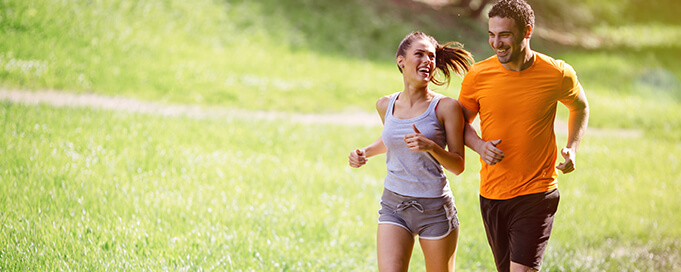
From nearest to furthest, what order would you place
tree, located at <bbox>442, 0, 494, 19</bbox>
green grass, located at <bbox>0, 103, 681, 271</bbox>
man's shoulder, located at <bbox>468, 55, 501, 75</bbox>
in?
man's shoulder, located at <bbox>468, 55, 501, 75</bbox> → green grass, located at <bbox>0, 103, 681, 271</bbox> → tree, located at <bbox>442, 0, 494, 19</bbox>

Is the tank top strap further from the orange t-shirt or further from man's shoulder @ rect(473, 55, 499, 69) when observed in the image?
man's shoulder @ rect(473, 55, 499, 69)

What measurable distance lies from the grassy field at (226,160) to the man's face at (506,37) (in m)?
3.40

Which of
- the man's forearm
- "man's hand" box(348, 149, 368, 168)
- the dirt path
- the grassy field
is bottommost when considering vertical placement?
the dirt path

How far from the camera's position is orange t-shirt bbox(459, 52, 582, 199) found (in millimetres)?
4453

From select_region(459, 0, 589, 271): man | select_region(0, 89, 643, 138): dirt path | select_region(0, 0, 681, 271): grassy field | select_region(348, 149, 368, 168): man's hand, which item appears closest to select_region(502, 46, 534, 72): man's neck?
select_region(459, 0, 589, 271): man

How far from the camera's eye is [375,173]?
434 inches

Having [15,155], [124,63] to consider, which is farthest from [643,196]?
[124,63]

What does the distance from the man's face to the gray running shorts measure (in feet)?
3.56

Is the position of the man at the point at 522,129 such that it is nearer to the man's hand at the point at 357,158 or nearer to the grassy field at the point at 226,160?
the man's hand at the point at 357,158

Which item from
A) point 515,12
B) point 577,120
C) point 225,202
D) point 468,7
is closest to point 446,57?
point 515,12

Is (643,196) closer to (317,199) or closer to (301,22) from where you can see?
(317,199)

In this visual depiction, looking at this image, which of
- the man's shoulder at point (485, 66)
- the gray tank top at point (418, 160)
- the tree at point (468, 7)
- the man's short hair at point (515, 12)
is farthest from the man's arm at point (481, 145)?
the tree at point (468, 7)

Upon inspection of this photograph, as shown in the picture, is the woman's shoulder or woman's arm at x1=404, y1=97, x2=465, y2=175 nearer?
woman's arm at x1=404, y1=97, x2=465, y2=175

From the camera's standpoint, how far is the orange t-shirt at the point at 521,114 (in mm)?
4453
